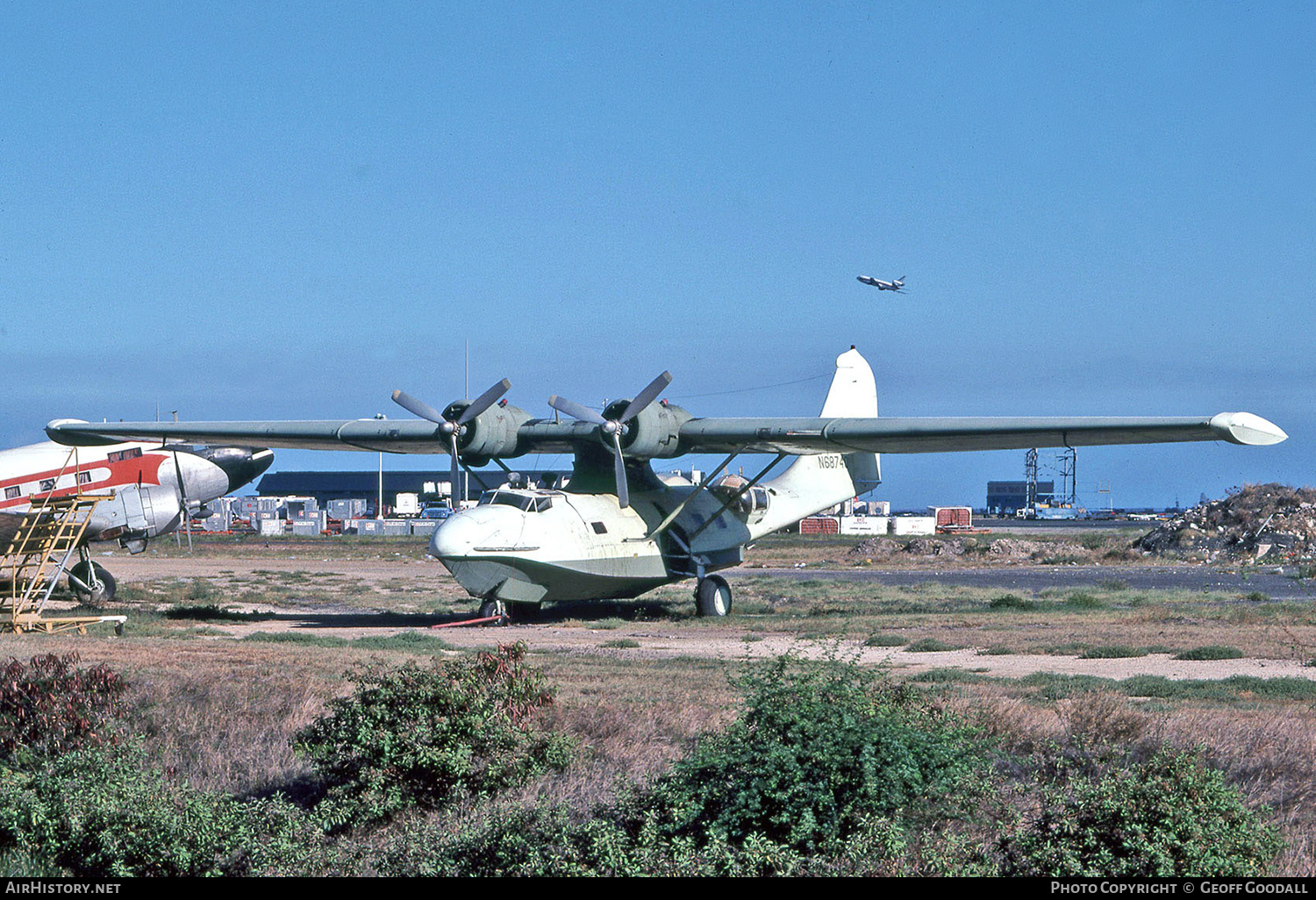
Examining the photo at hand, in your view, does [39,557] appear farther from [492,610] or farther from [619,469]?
[619,469]

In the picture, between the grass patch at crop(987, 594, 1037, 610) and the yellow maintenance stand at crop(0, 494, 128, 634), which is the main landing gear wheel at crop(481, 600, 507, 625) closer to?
the yellow maintenance stand at crop(0, 494, 128, 634)

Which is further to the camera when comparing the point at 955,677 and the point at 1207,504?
the point at 1207,504

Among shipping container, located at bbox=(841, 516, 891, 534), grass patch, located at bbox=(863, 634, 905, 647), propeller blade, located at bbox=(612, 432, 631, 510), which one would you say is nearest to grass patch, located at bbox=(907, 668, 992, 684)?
grass patch, located at bbox=(863, 634, 905, 647)

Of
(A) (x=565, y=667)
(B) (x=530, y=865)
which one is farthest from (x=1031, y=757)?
(A) (x=565, y=667)

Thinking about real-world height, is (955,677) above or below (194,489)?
below

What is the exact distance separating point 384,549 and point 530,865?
7009 centimetres

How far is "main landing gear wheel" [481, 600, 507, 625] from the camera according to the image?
27125mm

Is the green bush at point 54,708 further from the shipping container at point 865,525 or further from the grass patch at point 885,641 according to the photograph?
the shipping container at point 865,525

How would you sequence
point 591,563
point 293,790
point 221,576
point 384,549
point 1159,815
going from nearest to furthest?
point 1159,815, point 293,790, point 591,563, point 221,576, point 384,549

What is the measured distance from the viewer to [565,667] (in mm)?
18094

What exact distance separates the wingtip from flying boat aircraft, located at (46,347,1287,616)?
0.10ft

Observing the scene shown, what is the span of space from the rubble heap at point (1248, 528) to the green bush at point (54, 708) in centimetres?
5507

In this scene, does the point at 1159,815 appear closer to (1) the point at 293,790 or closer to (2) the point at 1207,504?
(1) the point at 293,790

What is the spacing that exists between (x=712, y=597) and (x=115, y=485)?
15.1 metres
